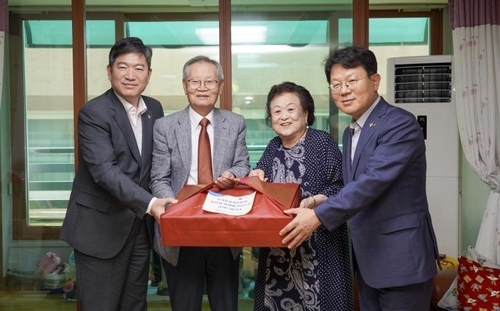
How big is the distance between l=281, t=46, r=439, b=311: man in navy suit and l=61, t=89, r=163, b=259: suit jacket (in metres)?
0.81

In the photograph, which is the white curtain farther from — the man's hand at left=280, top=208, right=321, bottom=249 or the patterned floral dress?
the man's hand at left=280, top=208, right=321, bottom=249

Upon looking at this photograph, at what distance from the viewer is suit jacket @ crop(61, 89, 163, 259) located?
85.8 inches

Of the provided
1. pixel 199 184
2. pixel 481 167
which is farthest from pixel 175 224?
pixel 481 167

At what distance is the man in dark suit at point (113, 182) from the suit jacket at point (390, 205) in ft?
2.81

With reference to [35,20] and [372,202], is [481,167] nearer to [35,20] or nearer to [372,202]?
[372,202]

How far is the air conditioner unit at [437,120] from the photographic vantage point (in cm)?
359

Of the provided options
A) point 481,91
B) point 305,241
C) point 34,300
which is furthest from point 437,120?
point 34,300

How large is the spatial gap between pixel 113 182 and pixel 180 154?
299 mm

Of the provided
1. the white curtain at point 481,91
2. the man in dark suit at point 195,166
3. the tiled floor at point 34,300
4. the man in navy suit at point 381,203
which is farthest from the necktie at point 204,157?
the white curtain at point 481,91

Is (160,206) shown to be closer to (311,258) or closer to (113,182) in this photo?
(113,182)

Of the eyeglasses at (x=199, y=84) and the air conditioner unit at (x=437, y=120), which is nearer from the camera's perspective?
the eyeglasses at (x=199, y=84)

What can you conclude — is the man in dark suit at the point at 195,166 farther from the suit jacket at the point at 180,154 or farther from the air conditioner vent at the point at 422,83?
the air conditioner vent at the point at 422,83

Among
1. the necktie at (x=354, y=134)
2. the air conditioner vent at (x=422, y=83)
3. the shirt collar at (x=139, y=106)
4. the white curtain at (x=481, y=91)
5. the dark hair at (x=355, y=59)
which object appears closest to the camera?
the dark hair at (x=355, y=59)

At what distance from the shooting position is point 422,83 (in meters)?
3.63
